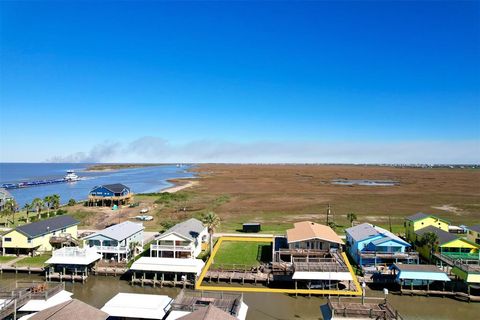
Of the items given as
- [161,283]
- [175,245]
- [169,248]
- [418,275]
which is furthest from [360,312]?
[169,248]

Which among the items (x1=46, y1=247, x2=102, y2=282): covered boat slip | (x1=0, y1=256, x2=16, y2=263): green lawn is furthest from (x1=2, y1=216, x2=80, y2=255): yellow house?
(x1=46, y1=247, x2=102, y2=282): covered boat slip

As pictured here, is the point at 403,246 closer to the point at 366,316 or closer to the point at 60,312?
the point at 366,316

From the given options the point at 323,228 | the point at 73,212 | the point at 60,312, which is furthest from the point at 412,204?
the point at 60,312

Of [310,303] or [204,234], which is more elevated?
[204,234]

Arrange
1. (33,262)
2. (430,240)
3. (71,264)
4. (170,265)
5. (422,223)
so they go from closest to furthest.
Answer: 1. (170,265)
2. (71,264)
3. (430,240)
4. (33,262)
5. (422,223)

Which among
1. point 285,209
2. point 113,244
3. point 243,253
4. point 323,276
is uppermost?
point 113,244

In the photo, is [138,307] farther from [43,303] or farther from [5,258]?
[5,258]

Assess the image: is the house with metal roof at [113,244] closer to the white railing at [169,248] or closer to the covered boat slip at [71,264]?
the covered boat slip at [71,264]

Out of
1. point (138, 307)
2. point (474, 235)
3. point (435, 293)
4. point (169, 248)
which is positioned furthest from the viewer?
point (474, 235)
